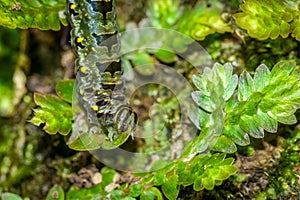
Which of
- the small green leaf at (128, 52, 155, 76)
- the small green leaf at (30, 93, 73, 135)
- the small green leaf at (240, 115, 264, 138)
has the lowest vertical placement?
the small green leaf at (240, 115, 264, 138)

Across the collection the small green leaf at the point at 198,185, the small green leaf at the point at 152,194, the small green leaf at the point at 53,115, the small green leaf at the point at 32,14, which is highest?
the small green leaf at the point at 32,14

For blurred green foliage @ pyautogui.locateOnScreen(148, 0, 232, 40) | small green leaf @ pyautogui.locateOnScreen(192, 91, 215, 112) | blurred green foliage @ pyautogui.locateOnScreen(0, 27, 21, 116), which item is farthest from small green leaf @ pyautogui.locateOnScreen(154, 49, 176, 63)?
blurred green foliage @ pyautogui.locateOnScreen(0, 27, 21, 116)

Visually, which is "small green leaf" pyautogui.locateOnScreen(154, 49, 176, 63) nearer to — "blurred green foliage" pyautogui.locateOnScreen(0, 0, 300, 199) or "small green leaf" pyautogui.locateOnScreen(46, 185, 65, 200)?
"blurred green foliage" pyautogui.locateOnScreen(0, 0, 300, 199)

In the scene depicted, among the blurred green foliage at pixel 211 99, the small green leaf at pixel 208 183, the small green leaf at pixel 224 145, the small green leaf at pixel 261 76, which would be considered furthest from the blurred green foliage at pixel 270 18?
the small green leaf at pixel 208 183

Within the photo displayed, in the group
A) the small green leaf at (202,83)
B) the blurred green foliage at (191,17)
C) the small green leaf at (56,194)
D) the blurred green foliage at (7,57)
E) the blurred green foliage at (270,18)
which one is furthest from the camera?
the blurred green foliage at (7,57)

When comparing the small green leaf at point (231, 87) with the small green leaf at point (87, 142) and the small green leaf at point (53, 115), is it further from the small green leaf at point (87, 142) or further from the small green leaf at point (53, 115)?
the small green leaf at point (53, 115)

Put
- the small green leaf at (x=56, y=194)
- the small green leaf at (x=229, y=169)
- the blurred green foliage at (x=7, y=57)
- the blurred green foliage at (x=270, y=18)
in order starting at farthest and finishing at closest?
the blurred green foliage at (x=7, y=57), the small green leaf at (x=56, y=194), the blurred green foliage at (x=270, y=18), the small green leaf at (x=229, y=169)

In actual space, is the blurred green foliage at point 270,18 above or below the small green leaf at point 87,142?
Result: above
